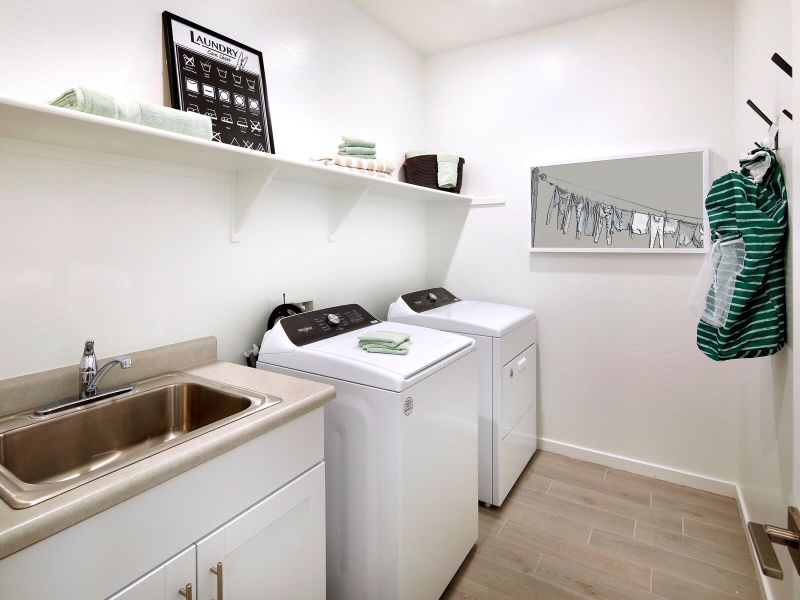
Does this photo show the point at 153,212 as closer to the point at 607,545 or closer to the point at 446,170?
the point at 446,170

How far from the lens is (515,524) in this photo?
215 centimetres

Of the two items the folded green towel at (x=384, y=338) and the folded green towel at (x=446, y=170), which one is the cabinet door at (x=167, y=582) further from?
the folded green towel at (x=446, y=170)

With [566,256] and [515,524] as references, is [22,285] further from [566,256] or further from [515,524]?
[566,256]

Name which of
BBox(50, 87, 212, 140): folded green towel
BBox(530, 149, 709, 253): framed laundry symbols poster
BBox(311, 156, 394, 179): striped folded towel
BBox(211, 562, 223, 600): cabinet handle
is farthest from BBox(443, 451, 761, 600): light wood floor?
BBox(50, 87, 212, 140): folded green towel

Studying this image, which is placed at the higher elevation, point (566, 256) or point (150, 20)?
point (150, 20)

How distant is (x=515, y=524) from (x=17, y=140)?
2402 millimetres

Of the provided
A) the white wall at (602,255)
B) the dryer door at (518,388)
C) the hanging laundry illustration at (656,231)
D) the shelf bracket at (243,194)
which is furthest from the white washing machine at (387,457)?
the hanging laundry illustration at (656,231)

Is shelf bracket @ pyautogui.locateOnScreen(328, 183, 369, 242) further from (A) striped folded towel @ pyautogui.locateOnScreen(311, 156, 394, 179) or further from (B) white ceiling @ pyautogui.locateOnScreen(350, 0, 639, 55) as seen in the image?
(B) white ceiling @ pyautogui.locateOnScreen(350, 0, 639, 55)

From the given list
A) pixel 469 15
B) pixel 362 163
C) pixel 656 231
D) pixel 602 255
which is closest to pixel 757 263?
pixel 656 231

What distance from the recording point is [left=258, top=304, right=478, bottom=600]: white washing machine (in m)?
1.43

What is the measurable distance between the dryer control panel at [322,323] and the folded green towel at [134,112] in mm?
730

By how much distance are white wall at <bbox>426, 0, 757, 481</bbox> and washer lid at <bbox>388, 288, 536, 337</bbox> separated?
1.02 ft

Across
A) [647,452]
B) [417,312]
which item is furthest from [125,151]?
[647,452]

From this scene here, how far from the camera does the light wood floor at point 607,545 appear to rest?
5.74 feet
